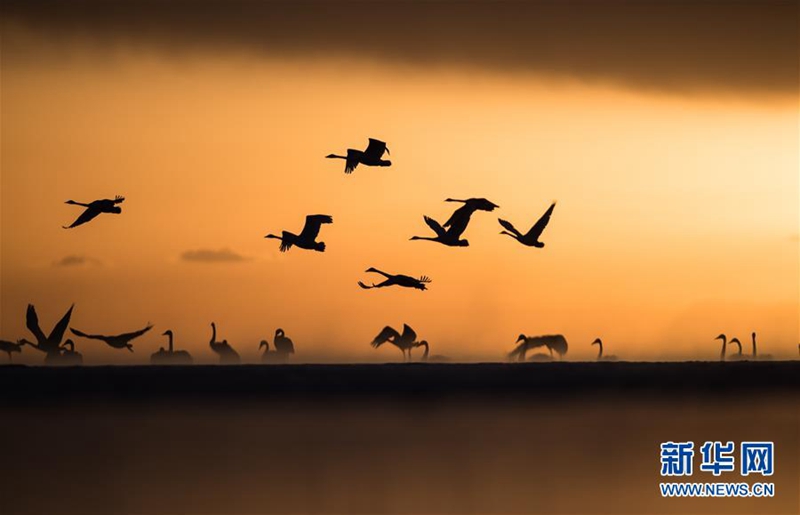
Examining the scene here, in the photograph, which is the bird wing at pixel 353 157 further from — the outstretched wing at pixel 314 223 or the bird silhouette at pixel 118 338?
the bird silhouette at pixel 118 338

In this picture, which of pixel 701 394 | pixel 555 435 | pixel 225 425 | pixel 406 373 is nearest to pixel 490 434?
pixel 555 435

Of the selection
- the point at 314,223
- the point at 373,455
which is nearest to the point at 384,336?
the point at 373,455

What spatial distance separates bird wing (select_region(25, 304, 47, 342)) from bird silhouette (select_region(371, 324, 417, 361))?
4.53 meters

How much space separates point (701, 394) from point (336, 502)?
13.7 metres

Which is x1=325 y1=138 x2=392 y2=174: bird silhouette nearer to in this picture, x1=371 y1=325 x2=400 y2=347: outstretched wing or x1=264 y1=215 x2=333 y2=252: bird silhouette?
x1=264 y1=215 x2=333 y2=252: bird silhouette

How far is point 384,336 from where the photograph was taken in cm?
1359

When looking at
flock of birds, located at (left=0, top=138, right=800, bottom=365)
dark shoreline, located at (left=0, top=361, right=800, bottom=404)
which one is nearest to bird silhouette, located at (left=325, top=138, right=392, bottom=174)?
flock of birds, located at (left=0, top=138, right=800, bottom=365)

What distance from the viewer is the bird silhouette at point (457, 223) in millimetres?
12242

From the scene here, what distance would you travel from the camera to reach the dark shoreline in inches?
725

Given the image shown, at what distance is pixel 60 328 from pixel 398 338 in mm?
4615

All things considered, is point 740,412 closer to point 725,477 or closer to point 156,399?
point 725,477

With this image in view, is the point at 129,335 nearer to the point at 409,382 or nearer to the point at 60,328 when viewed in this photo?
the point at 60,328

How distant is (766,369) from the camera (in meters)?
19.9

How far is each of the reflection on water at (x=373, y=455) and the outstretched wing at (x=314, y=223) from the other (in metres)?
3.07
